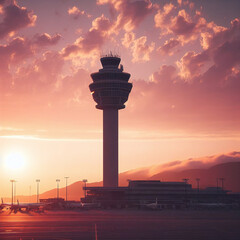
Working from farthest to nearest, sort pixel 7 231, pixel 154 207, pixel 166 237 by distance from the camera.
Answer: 1. pixel 154 207
2. pixel 7 231
3. pixel 166 237

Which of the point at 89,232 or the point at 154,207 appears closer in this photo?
the point at 89,232

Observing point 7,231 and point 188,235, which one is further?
point 7,231

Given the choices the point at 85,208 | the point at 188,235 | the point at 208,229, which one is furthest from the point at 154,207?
the point at 188,235

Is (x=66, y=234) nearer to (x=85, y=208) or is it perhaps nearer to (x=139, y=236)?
(x=139, y=236)

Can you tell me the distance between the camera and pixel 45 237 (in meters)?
78.6

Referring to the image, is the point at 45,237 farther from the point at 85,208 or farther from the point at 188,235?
the point at 85,208

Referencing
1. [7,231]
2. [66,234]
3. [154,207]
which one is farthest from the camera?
[154,207]

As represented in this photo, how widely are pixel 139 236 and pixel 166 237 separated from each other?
4.34 metres

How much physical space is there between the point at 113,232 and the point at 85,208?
373 ft

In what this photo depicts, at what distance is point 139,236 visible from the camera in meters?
78.4

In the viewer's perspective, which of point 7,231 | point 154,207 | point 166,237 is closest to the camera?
point 166,237

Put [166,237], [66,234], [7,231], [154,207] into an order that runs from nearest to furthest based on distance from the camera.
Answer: [166,237] → [66,234] → [7,231] → [154,207]

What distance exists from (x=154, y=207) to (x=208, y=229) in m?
96.3

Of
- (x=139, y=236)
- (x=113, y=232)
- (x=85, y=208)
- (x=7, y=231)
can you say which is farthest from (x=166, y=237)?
(x=85, y=208)
